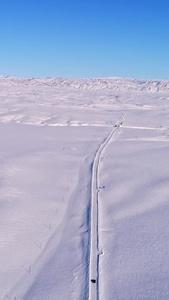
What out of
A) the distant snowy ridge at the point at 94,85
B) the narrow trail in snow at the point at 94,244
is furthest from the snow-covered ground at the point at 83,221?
the distant snowy ridge at the point at 94,85

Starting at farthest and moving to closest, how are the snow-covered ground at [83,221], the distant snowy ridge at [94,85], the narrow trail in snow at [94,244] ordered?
the distant snowy ridge at [94,85] → the snow-covered ground at [83,221] → the narrow trail in snow at [94,244]

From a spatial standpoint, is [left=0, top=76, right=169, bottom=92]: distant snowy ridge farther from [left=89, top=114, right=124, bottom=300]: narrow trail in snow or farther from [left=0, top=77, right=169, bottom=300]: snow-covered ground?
[left=89, top=114, right=124, bottom=300]: narrow trail in snow

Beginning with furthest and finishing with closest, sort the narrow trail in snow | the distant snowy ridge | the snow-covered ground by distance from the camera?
the distant snowy ridge, the snow-covered ground, the narrow trail in snow

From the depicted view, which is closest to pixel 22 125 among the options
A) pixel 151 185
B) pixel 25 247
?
pixel 151 185

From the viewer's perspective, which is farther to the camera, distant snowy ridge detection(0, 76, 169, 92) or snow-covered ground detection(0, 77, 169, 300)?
distant snowy ridge detection(0, 76, 169, 92)

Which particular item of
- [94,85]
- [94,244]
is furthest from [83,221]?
[94,85]

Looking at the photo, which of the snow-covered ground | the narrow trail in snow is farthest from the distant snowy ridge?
the narrow trail in snow

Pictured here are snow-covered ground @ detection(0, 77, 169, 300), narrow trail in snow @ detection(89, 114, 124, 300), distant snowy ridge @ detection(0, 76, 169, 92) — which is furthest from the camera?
distant snowy ridge @ detection(0, 76, 169, 92)

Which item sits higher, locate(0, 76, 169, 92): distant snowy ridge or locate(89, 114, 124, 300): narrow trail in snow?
locate(0, 76, 169, 92): distant snowy ridge

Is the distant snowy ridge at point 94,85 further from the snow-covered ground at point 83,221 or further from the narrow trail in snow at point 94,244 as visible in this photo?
the narrow trail in snow at point 94,244

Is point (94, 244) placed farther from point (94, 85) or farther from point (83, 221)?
point (94, 85)

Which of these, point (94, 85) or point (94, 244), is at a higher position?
point (94, 85)

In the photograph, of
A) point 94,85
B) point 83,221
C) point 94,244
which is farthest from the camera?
point 94,85

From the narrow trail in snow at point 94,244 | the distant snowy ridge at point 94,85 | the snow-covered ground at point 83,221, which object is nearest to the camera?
the narrow trail in snow at point 94,244
